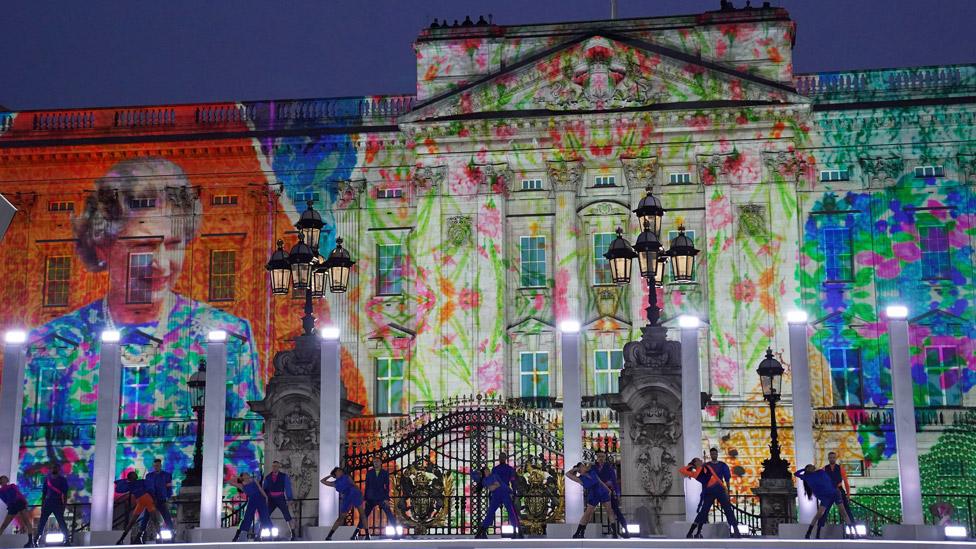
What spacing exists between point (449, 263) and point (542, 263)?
3007mm

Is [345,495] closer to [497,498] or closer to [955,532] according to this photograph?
[497,498]

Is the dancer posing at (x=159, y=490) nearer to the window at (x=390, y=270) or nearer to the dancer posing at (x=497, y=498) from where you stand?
the dancer posing at (x=497, y=498)

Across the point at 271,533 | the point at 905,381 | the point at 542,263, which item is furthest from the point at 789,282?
the point at 271,533

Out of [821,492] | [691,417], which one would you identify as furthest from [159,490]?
[821,492]

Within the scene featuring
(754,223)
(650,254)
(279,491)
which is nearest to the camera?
(279,491)

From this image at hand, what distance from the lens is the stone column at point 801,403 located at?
73.5 ft

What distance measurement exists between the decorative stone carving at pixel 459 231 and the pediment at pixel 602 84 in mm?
3427

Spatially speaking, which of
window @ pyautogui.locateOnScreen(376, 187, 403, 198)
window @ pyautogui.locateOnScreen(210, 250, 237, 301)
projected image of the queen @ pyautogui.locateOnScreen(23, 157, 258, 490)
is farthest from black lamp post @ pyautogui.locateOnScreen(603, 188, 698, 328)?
window @ pyautogui.locateOnScreen(210, 250, 237, 301)

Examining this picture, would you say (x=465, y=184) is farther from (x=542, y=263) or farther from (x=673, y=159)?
(x=673, y=159)

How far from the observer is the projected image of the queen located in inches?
1769

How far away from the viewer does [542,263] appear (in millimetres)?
44875

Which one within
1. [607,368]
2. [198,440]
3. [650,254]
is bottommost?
[198,440]

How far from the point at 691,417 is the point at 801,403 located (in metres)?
2.02

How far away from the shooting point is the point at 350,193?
A: 46594mm
